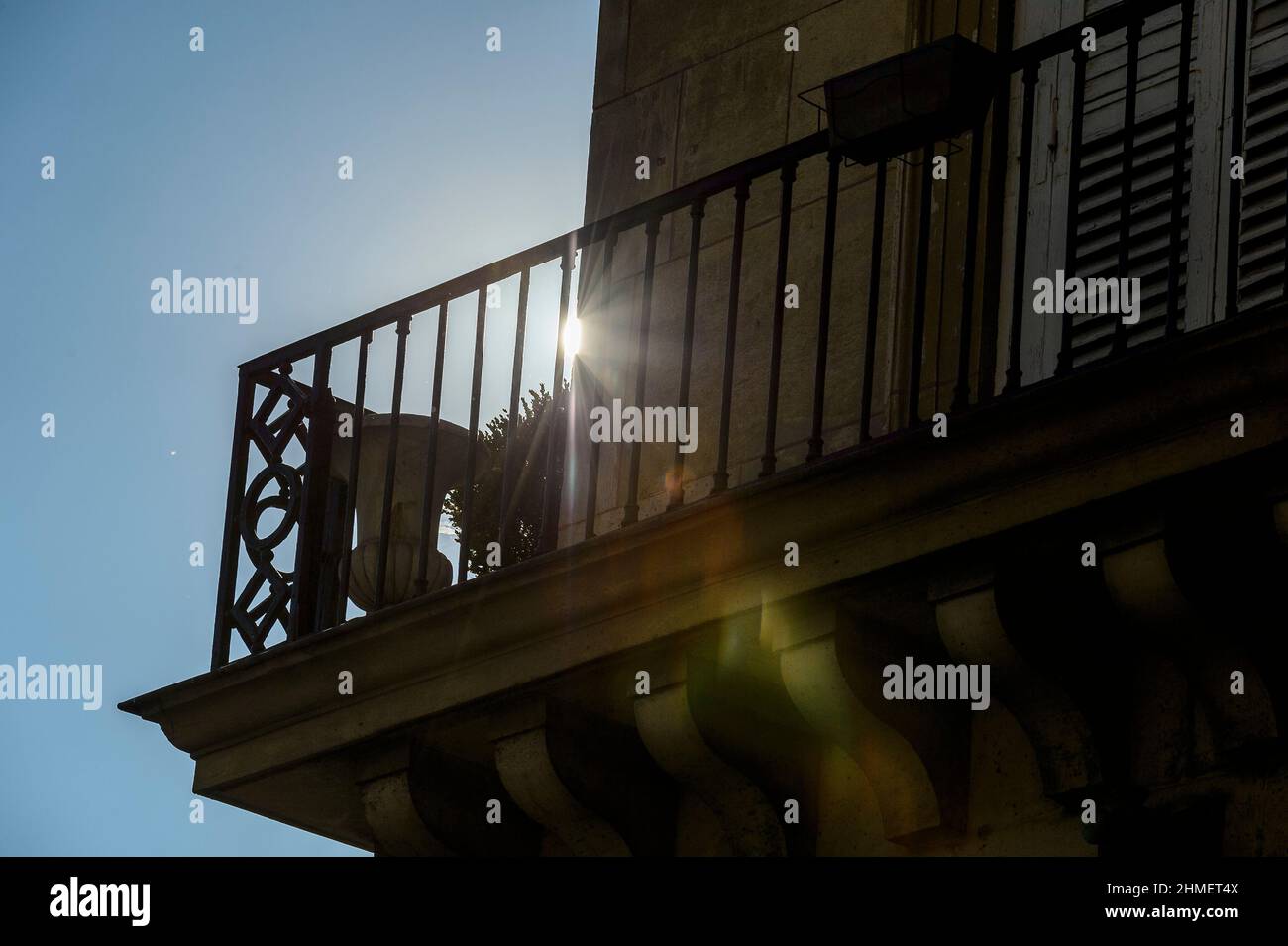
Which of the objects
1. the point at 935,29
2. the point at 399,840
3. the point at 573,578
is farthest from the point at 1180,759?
the point at 935,29

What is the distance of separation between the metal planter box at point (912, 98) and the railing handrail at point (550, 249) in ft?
0.42

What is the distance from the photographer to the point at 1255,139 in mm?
8156

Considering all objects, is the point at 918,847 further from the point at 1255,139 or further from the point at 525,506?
the point at 525,506

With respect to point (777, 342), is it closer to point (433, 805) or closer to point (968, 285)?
point (968, 285)

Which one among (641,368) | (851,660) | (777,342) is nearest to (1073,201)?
(777,342)

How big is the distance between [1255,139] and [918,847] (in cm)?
246

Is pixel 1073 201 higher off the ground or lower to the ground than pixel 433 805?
higher

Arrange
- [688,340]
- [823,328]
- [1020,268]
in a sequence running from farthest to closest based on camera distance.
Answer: [688,340] → [823,328] → [1020,268]

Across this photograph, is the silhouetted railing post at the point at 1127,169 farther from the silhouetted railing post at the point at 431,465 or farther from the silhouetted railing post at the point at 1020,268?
the silhouetted railing post at the point at 431,465

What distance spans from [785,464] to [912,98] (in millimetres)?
1639

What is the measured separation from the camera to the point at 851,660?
730 centimetres

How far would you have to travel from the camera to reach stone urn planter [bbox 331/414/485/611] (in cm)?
872

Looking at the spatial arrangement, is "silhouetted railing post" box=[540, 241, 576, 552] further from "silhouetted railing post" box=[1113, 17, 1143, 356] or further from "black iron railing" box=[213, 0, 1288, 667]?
"silhouetted railing post" box=[1113, 17, 1143, 356]

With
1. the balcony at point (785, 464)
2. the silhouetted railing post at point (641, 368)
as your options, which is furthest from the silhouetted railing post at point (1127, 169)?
the silhouetted railing post at point (641, 368)
